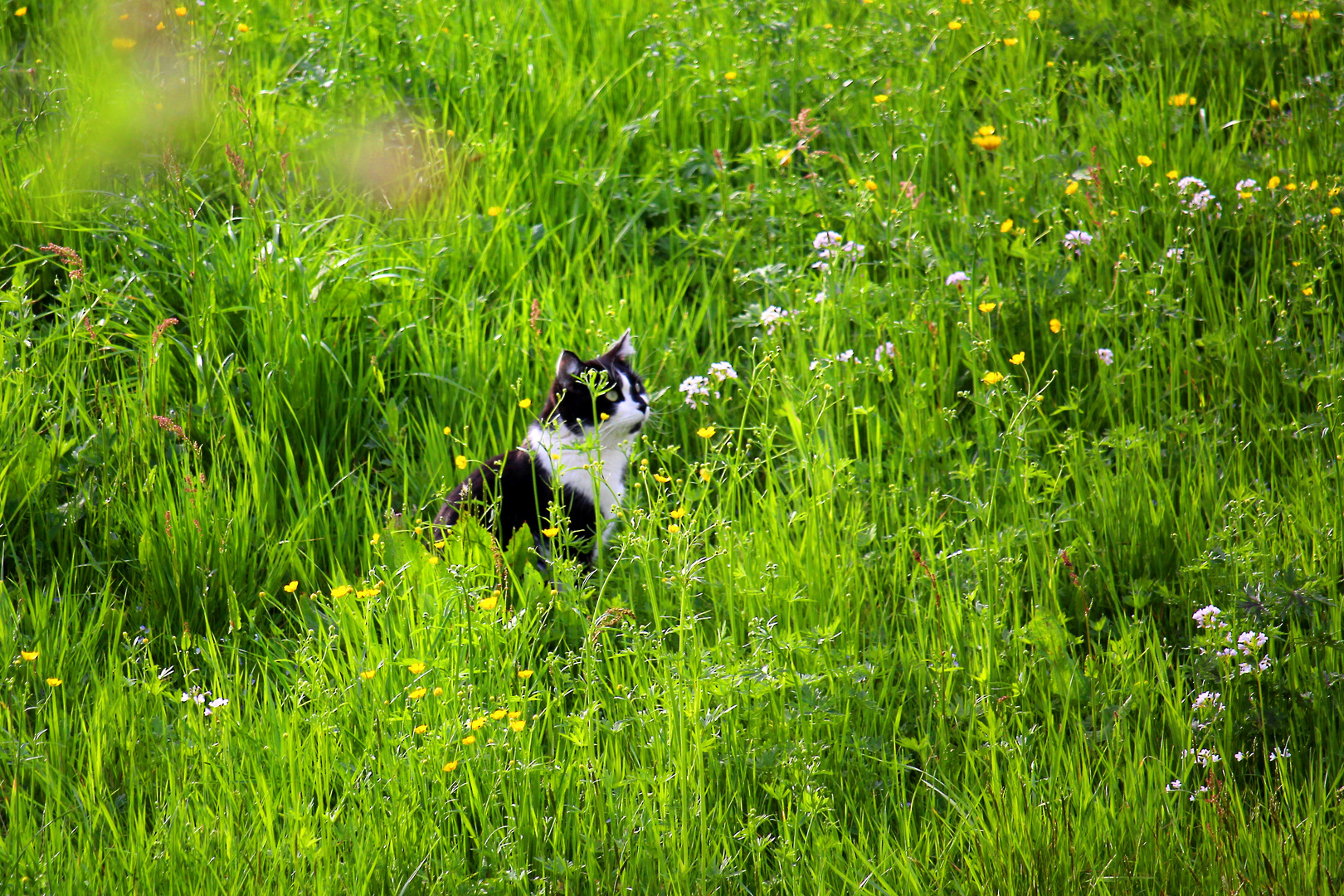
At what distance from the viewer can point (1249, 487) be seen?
2914 millimetres

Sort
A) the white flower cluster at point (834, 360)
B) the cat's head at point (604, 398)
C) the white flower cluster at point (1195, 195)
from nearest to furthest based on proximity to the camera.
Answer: the white flower cluster at point (834, 360), the cat's head at point (604, 398), the white flower cluster at point (1195, 195)

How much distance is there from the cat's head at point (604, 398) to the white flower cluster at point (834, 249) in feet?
2.69

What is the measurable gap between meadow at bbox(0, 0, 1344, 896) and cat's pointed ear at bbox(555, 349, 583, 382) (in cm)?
35

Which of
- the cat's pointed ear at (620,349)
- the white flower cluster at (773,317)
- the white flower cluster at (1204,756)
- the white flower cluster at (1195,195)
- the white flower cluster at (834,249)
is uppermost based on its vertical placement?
the white flower cluster at (1195,195)

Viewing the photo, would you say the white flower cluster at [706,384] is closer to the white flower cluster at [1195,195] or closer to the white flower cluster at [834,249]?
the white flower cluster at [834,249]

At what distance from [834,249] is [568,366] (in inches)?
44.7

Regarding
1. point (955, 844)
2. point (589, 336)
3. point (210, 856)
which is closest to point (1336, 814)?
point (955, 844)

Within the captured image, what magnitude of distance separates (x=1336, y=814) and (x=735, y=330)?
2336 mm

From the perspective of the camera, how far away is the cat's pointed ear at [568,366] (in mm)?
3037

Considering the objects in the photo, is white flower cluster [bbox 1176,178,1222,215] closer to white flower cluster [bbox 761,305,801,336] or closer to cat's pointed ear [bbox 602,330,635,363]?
white flower cluster [bbox 761,305,801,336]

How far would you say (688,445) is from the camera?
343 centimetres

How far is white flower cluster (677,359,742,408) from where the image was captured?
125 inches

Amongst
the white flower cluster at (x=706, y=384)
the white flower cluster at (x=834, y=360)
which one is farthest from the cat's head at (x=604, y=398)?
the white flower cluster at (x=834, y=360)

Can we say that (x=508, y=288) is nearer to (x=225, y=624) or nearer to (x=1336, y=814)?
(x=225, y=624)
